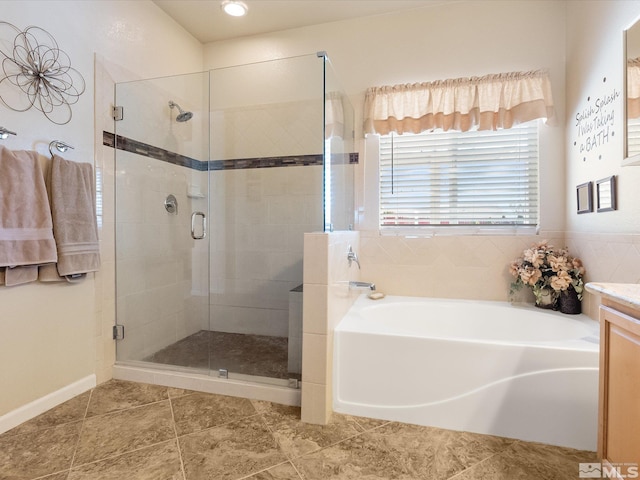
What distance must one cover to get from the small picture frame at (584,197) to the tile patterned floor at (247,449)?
1.32 metres

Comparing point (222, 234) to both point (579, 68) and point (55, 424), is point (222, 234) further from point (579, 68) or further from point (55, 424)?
point (579, 68)

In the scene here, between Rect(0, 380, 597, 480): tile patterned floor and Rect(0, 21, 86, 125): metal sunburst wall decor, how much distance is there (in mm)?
1609

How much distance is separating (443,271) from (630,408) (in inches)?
63.1

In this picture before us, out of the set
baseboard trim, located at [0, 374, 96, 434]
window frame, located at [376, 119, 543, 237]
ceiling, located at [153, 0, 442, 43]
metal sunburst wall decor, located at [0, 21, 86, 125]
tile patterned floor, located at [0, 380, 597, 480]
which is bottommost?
tile patterned floor, located at [0, 380, 597, 480]

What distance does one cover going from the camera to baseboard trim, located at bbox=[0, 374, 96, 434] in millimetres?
1636

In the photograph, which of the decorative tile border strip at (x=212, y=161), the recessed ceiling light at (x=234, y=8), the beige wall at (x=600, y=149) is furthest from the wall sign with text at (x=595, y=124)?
the recessed ceiling light at (x=234, y=8)

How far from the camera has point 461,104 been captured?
8.02ft

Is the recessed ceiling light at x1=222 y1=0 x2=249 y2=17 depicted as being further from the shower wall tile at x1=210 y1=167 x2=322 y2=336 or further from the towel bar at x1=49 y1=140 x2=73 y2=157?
the towel bar at x1=49 y1=140 x2=73 y2=157

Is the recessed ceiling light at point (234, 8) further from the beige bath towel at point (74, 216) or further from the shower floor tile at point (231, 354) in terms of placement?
the shower floor tile at point (231, 354)

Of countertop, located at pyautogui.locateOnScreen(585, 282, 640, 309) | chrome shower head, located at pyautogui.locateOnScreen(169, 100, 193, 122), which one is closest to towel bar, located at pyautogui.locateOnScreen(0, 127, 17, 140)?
chrome shower head, located at pyautogui.locateOnScreen(169, 100, 193, 122)

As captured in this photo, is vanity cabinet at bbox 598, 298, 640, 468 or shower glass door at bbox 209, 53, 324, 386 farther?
shower glass door at bbox 209, 53, 324, 386

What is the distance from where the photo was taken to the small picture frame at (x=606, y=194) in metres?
1.76

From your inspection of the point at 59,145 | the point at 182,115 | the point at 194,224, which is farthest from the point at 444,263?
the point at 59,145

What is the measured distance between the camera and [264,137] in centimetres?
270
